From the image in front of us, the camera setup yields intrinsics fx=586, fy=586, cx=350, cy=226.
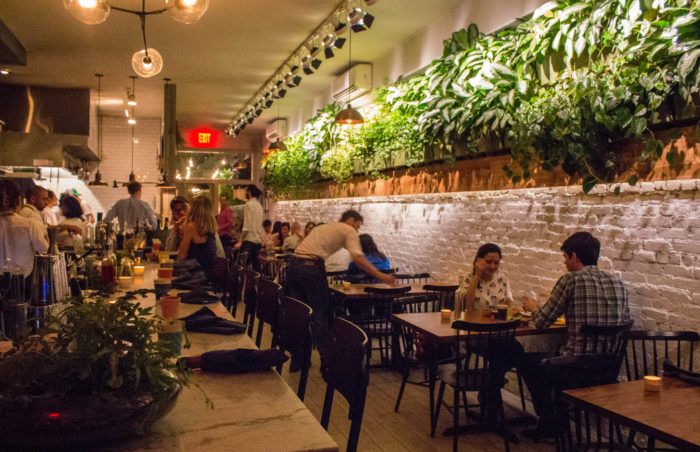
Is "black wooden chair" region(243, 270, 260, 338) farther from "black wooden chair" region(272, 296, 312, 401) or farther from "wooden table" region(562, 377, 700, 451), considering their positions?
"wooden table" region(562, 377, 700, 451)

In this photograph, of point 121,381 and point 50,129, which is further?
point 50,129

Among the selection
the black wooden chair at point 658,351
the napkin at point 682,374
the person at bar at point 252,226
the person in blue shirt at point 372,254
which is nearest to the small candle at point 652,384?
the napkin at point 682,374

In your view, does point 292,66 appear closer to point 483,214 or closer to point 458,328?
point 483,214

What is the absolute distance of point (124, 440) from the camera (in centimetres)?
146

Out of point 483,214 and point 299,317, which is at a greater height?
point 483,214

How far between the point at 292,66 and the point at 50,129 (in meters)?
4.76

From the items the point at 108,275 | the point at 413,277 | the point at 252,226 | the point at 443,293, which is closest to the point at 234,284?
the point at 108,275

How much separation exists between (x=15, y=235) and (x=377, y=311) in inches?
131

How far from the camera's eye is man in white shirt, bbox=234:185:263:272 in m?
9.97

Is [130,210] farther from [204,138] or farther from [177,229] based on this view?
[204,138]

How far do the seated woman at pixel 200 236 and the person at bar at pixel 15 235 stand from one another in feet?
4.08

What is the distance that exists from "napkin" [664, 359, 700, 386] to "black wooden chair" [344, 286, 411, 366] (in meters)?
2.63

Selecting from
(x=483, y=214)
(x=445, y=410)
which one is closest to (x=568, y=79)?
(x=483, y=214)

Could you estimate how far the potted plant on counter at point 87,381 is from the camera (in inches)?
52.2
